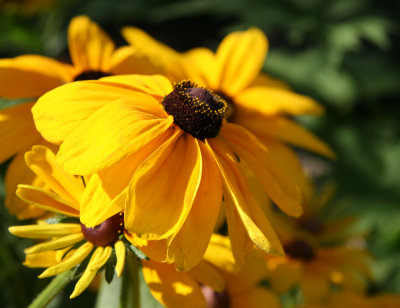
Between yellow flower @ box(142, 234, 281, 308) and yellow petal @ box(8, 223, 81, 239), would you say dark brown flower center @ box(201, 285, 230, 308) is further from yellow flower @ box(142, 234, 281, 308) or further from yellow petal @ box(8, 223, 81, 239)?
yellow petal @ box(8, 223, 81, 239)

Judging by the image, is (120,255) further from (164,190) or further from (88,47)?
(88,47)

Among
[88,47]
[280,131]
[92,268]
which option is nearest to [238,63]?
[280,131]

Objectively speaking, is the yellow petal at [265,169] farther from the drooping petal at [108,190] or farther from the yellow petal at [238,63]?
the yellow petal at [238,63]

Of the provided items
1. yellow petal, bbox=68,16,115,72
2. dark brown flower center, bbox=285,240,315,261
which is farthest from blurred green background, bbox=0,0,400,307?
yellow petal, bbox=68,16,115,72

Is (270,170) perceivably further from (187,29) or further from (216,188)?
(187,29)

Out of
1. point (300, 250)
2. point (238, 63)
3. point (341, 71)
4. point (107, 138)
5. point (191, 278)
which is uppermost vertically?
Answer: point (107, 138)

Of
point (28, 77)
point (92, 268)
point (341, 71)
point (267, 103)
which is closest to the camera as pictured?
point (92, 268)

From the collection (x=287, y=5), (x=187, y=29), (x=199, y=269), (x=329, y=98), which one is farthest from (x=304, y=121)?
(x=199, y=269)
